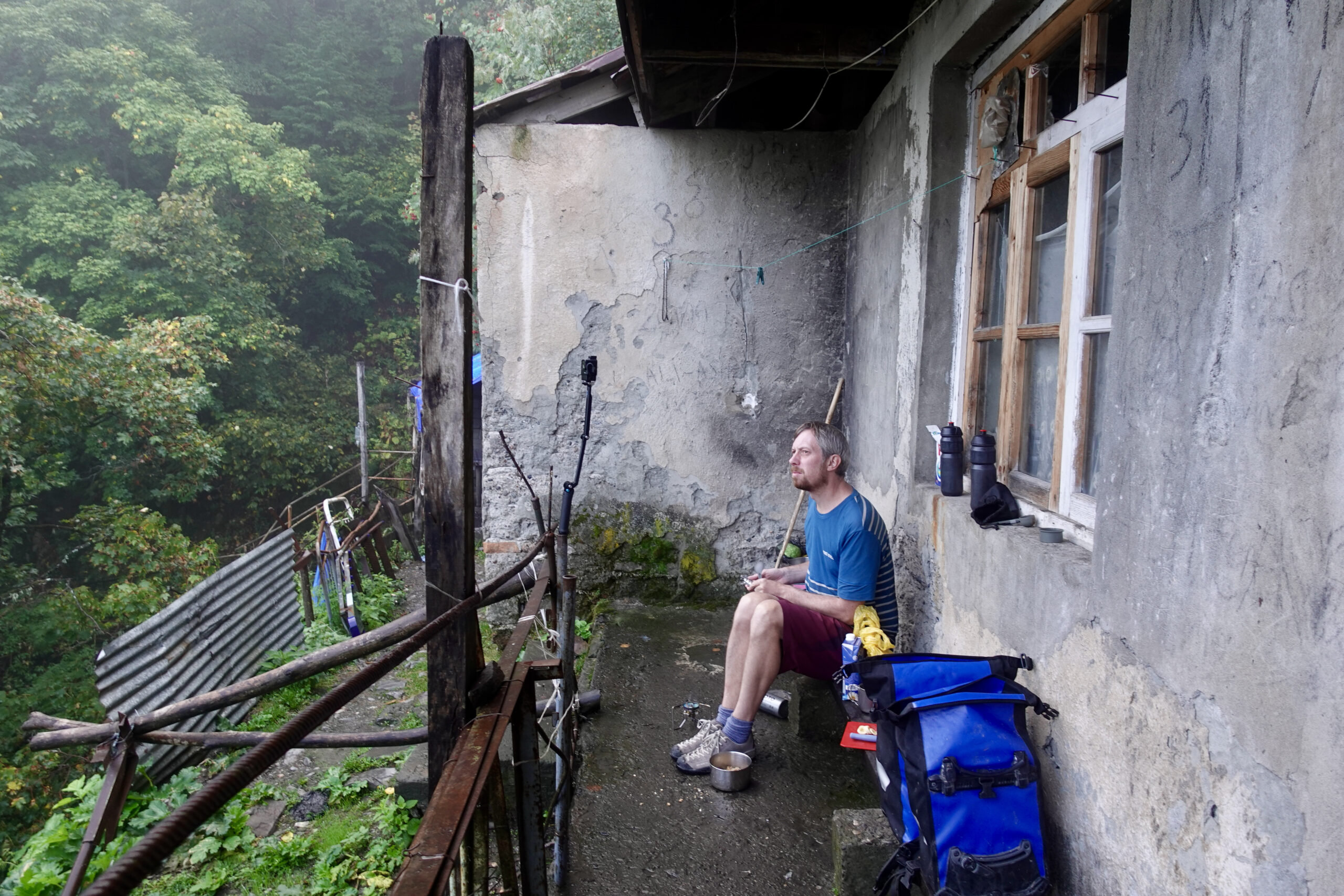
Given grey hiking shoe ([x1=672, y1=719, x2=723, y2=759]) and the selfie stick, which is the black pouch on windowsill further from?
the selfie stick

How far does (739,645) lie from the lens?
10.5 feet

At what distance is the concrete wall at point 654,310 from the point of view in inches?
199

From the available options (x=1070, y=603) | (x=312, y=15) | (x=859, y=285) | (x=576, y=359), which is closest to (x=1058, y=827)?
(x=1070, y=603)

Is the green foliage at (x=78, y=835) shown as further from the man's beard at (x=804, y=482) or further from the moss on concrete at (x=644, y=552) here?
the man's beard at (x=804, y=482)

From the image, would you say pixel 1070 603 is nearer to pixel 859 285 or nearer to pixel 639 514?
pixel 859 285

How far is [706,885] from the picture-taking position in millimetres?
2594

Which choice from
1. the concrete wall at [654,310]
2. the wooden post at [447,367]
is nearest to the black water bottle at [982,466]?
the wooden post at [447,367]

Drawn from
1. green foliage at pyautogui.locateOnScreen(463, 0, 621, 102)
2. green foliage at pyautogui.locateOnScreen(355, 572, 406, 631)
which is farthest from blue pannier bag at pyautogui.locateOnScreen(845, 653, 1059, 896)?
green foliage at pyautogui.locateOnScreen(463, 0, 621, 102)

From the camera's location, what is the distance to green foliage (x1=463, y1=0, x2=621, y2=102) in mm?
13320

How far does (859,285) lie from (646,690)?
97.1 inches

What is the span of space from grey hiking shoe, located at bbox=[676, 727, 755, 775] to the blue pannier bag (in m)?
1.01

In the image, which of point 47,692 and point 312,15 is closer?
point 47,692

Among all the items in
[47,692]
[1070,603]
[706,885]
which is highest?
[1070,603]

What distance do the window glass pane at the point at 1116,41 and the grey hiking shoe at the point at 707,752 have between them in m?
2.45
